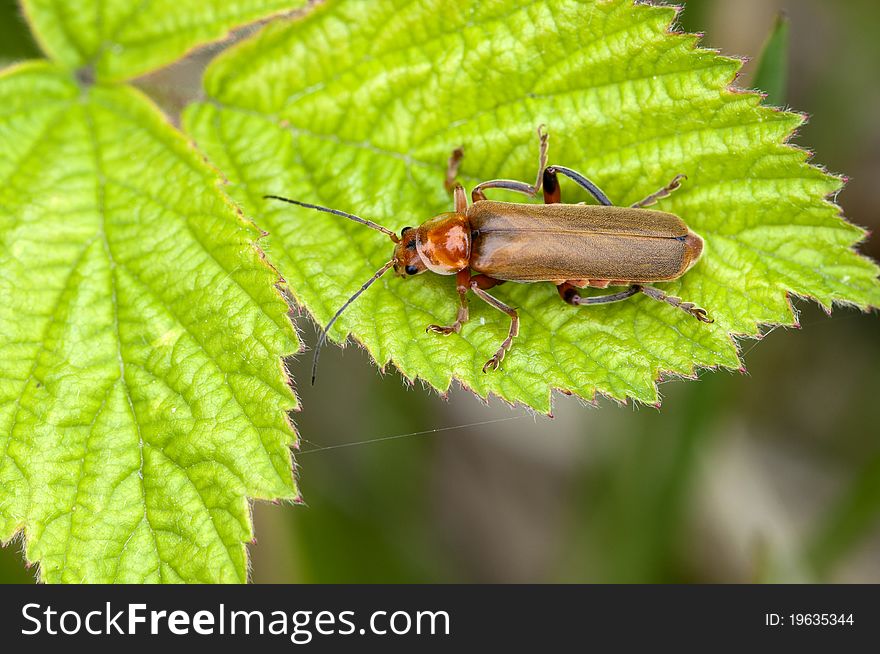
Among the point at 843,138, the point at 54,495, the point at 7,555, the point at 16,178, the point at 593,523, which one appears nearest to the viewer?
the point at 54,495

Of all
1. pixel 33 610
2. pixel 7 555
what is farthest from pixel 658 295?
pixel 7 555

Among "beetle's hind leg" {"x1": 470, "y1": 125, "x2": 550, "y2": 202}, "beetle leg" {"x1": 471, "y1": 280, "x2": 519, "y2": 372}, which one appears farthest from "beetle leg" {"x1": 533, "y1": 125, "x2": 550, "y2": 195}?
"beetle leg" {"x1": 471, "y1": 280, "x2": 519, "y2": 372}

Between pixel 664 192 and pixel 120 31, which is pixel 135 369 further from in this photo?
pixel 664 192

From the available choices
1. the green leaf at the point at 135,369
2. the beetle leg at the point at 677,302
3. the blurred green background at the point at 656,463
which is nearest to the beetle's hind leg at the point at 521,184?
the beetle leg at the point at 677,302

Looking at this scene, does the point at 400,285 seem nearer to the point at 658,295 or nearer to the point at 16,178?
the point at 658,295

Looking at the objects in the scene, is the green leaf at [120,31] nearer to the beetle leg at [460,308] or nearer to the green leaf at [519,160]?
the green leaf at [519,160]

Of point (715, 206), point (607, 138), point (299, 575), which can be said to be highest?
point (607, 138)

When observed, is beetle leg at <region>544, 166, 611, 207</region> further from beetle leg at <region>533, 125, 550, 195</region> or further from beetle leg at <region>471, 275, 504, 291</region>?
beetle leg at <region>471, 275, 504, 291</region>
